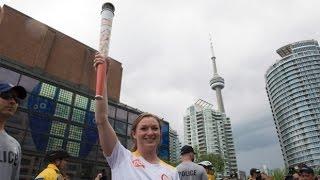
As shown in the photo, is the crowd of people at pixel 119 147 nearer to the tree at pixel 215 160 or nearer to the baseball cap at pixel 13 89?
the baseball cap at pixel 13 89

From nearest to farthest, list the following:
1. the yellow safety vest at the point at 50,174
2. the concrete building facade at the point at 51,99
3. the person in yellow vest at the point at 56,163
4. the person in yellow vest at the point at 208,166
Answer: the yellow safety vest at the point at 50,174 → the person in yellow vest at the point at 56,163 → the person in yellow vest at the point at 208,166 → the concrete building facade at the point at 51,99

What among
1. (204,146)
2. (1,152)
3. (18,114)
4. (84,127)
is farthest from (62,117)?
(204,146)

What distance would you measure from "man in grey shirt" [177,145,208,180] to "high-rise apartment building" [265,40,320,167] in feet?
444

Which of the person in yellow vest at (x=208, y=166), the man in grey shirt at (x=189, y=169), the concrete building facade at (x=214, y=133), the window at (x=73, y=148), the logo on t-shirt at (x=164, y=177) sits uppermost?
the concrete building facade at (x=214, y=133)

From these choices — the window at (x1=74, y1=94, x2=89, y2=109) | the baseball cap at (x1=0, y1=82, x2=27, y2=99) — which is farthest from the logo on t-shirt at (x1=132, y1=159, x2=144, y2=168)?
the window at (x1=74, y1=94, x2=89, y2=109)

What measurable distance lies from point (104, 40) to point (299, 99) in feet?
474

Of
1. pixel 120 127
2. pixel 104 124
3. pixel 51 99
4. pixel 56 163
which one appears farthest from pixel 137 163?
pixel 120 127

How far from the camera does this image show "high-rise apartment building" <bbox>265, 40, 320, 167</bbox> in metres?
127

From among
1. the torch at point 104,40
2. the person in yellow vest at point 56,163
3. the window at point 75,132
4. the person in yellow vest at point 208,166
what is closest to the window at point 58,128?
the window at point 75,132

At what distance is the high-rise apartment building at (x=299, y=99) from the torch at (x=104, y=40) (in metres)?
140

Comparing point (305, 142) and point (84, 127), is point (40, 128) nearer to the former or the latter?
point (84, 127)

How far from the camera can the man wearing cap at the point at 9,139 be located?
2850 mm

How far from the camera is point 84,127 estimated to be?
37594mm

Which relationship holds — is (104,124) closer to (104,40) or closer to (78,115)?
(104,40)
